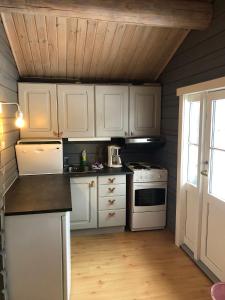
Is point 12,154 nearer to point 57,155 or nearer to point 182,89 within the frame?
point 57,155

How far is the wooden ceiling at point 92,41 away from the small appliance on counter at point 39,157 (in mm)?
1005

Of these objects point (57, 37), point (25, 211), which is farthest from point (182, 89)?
point (25, 211)

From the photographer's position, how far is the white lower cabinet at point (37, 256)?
195 centimetres

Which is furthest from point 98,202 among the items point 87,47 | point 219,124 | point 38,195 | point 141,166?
point 87,47

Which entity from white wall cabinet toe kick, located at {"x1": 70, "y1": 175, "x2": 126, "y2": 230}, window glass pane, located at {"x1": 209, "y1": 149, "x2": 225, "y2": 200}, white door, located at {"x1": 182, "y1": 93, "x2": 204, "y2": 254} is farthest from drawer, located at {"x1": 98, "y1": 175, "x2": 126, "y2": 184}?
window glass pane, located at {"x1": 209, "y1": 149, "x2": 225, "y2": 200}

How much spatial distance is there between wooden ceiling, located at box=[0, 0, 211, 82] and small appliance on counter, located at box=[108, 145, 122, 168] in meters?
1.03

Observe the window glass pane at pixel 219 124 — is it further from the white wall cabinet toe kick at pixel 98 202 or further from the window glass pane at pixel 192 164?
the white wall cabinet toe kick at pixel 98 202

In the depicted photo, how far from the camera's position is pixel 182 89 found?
9.38 ft

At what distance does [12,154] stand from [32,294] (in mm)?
1492

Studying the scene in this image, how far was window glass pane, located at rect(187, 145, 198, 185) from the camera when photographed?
2776 mm

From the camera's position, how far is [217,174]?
2402 millimetres

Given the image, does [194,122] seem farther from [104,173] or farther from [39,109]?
[39,109]

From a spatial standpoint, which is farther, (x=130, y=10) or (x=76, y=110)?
(x=76, y=110)

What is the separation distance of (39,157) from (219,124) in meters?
2.09
